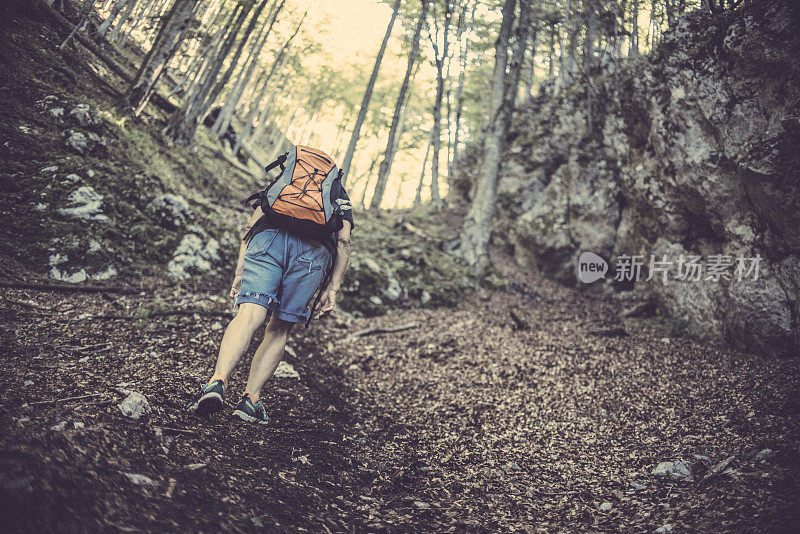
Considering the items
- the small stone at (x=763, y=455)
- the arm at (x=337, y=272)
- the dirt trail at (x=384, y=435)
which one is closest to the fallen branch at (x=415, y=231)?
the dirt trail at (x=384, y=435)

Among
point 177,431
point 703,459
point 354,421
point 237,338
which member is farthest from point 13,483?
point 703,459

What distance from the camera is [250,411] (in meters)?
2.78

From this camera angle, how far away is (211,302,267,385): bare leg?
247cm

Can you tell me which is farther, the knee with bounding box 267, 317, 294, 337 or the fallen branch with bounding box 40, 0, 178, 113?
the fallen branch with bounding box 40, 0, 178, 113

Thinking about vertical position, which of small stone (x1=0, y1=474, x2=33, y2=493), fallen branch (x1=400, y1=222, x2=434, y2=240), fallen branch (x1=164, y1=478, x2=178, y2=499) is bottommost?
fallen branch (x1=164, y1=478, x2=178, y2=499)

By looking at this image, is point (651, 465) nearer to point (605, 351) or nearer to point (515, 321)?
point (605, 351)

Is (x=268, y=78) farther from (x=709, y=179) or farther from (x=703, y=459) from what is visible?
(x=703, y=459)

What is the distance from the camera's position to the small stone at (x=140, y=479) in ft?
5.48

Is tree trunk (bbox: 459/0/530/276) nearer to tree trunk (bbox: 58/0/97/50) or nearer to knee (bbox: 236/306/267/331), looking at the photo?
knee (bbox: 236/306/267/331)

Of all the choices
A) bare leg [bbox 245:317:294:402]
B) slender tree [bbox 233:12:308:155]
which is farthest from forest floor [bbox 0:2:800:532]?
slender tree [bbox 233:12:308:155]

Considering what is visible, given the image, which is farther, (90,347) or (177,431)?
(90,347)

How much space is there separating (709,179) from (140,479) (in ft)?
26.9

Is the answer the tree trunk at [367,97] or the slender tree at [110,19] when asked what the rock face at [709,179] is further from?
the slender tree at [110,19]

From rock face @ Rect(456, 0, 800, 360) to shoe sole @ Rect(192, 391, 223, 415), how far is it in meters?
6.42
